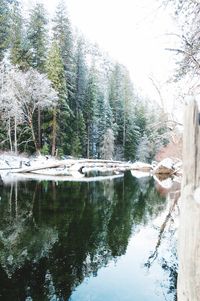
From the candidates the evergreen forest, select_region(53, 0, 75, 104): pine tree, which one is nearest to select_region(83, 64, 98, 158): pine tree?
the evergreen forest

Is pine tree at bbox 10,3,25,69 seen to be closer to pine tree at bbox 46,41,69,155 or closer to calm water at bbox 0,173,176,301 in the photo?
pine tree at bbox 46,41,69,155

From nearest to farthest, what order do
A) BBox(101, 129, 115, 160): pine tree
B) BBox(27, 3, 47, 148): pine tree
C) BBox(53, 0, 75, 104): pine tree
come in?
BBox(27, 3, 47, 148): pine tree
BBox(53, 0, 75, 104): pine tree
BBox(101, 129, 115, 160): pine tree

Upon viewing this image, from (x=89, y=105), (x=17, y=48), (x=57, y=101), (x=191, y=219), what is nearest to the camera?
(x=191, y=219)

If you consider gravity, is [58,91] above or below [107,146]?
above

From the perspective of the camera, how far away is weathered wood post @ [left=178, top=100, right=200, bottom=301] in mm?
1092

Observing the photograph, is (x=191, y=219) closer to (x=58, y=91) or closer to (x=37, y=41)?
(x=58, y=91)

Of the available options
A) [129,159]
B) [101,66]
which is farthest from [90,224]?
[101,66]

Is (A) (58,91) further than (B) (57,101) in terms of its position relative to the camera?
Yes

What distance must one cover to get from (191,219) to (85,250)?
6.59 meters

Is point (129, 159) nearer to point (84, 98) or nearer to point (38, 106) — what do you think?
point (84, 98)

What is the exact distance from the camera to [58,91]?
3603 cm

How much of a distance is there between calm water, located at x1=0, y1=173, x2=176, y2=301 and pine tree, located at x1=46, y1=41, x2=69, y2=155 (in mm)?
22547

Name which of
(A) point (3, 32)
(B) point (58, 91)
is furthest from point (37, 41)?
(B) point (58, 91)

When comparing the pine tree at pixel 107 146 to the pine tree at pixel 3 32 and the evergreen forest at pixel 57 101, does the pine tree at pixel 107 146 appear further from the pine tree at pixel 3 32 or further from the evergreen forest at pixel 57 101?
the pine tree at pixel 3 32
